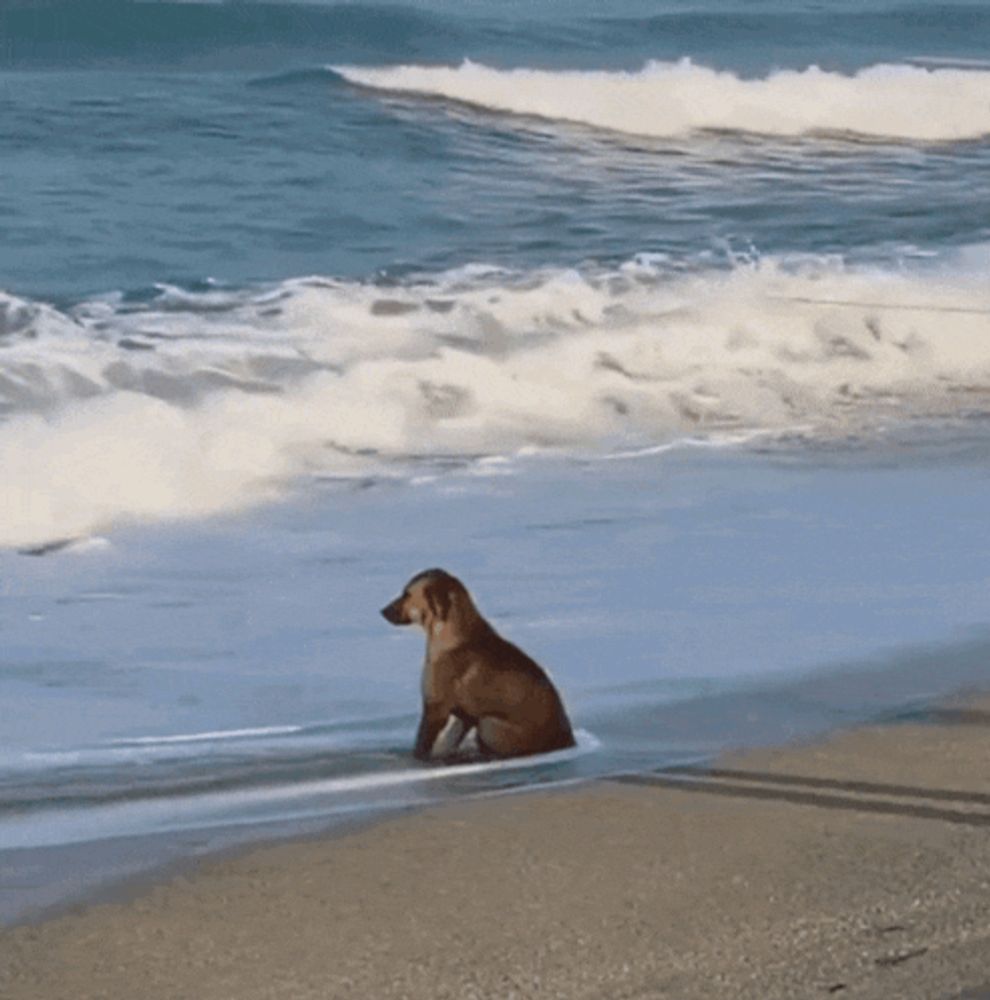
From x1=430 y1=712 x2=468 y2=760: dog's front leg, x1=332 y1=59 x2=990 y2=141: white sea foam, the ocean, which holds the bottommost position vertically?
x1=430 y1=712 x2=468 y2=760: dog's front leg

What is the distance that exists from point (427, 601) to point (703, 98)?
2181 cm

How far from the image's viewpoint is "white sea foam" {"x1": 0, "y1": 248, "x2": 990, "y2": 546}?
1055cm

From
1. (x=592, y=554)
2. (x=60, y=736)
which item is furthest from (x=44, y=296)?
(x=60, y=736)

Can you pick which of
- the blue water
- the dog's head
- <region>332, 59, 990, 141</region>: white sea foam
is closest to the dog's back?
the dog's head

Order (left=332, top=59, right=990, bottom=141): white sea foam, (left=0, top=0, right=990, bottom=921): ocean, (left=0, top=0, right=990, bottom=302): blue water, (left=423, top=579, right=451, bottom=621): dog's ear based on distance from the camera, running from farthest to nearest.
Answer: (left=332, top=59, right=990, bottom=141): white sea foam → (left=0, top=0, right=990, bottom=302): blue water → (left=0, top=0, right=990, bottom=921): ocean → (left=423, top=579, right=451, bottom=621): dog's ear

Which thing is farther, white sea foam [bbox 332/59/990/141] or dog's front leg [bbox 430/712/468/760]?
white sea foam [bbox 332/59/990/141]

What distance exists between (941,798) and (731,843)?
1.71ft

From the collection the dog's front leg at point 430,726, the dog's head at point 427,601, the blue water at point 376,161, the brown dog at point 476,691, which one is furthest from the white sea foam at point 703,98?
the dog's front leg at point 430,726

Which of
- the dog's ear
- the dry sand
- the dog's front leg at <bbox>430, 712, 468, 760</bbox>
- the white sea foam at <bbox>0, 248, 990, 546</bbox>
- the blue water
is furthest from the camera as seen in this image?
the blue water

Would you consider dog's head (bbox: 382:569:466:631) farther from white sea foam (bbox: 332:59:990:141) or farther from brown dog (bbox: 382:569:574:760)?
white sea foam (bbox: 332:59:990:141)

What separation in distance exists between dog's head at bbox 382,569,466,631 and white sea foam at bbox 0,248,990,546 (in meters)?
2.90

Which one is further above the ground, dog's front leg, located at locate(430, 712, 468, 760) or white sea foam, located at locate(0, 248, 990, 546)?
white sea foam, located at locate(0, 248, 990, 546)

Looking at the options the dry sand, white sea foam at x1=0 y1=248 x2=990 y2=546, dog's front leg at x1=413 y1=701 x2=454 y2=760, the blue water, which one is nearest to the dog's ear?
dog's front leg at x1=413 y1=701 x2=454 y2=760

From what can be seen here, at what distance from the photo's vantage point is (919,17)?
115ft
